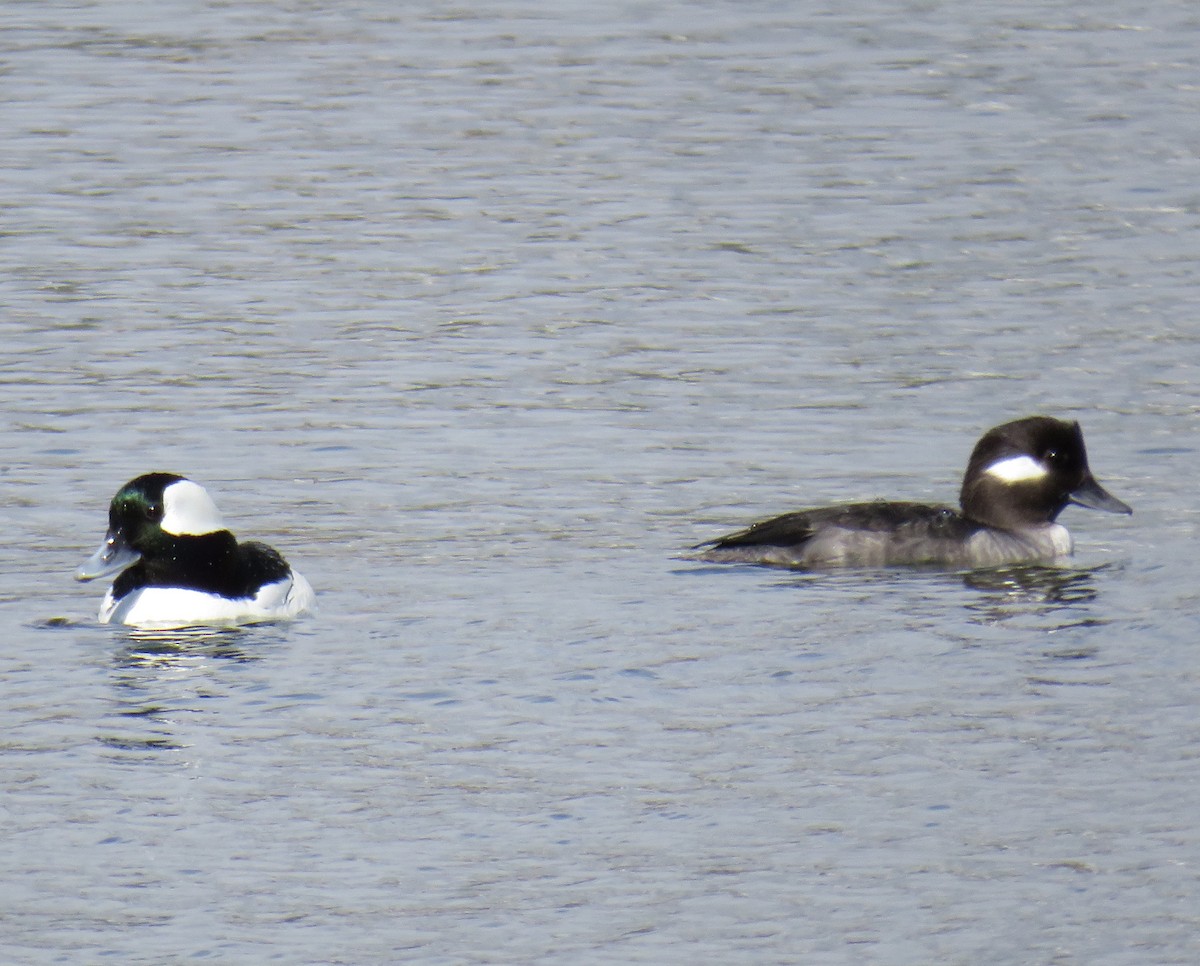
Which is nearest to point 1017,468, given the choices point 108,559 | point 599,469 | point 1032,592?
point 1032,592

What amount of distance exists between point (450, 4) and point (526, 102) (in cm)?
630

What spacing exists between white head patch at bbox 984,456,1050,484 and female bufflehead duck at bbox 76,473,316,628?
3856 mm

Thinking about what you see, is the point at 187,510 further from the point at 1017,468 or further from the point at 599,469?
the point at 1017,468

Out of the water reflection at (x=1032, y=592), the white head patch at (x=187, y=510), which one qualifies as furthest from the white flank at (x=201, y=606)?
the water reflection at (x=1032, y=592)

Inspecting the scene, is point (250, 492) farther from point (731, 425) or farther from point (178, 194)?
point (178, 194)

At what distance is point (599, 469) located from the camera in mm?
14391

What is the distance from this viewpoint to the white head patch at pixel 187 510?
11.8 metres

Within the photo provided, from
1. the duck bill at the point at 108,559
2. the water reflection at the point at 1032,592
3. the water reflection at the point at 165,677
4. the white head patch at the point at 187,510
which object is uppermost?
the white head patch at the point at 187,510

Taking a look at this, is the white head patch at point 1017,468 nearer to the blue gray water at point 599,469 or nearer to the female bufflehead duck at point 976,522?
the female bufflehead duck at point 976,522

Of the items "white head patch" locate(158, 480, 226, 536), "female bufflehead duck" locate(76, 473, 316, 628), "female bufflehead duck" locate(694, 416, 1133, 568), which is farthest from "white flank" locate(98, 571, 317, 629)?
"female bufflehead duck" locate(694, 416, 1133, 568)

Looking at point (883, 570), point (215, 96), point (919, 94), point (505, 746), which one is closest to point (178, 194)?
point (215, 96)

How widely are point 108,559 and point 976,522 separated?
4523mm

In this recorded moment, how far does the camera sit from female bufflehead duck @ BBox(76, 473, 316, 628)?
1177cm

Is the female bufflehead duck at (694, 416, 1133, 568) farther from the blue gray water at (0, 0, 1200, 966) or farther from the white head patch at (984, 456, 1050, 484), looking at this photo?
the blue gray water at (0, 0, 1200, 966)
